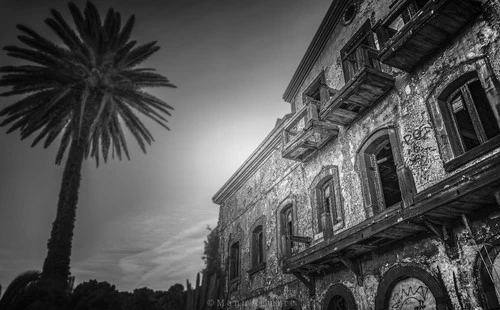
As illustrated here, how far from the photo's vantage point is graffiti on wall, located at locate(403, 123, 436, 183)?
6.85 meters

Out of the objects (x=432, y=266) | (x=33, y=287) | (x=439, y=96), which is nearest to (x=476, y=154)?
(x=439, y=96)

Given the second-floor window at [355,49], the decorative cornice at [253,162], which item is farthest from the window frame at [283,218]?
the second-floor window at [355,49]

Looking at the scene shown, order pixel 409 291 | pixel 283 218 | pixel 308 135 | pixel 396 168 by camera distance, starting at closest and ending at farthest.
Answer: pixel 409 291, pixel 396 168, pixel 308 135, pixel 283 218

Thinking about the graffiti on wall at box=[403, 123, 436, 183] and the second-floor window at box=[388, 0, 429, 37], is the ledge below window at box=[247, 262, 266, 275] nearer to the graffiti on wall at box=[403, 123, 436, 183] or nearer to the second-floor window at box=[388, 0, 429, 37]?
the graffiti on wall at box=[403, 123, 436, 183]

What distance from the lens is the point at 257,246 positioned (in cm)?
1440

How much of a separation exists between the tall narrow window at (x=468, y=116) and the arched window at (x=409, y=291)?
8.40 ft

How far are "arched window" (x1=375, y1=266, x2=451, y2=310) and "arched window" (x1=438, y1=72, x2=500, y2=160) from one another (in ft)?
8.40

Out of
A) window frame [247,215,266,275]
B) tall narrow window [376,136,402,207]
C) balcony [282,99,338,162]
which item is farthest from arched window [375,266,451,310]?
window frame [247,215,266,275]

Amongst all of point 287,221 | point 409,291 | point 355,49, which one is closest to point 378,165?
point 409,291

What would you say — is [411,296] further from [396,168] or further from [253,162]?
[253,162]

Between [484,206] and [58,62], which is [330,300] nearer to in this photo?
[484,206]

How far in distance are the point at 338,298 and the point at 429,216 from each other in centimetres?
422

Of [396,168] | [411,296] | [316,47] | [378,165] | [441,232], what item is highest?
[316,47]

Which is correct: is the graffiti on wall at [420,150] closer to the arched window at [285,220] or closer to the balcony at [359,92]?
the balcony at [359,92]
